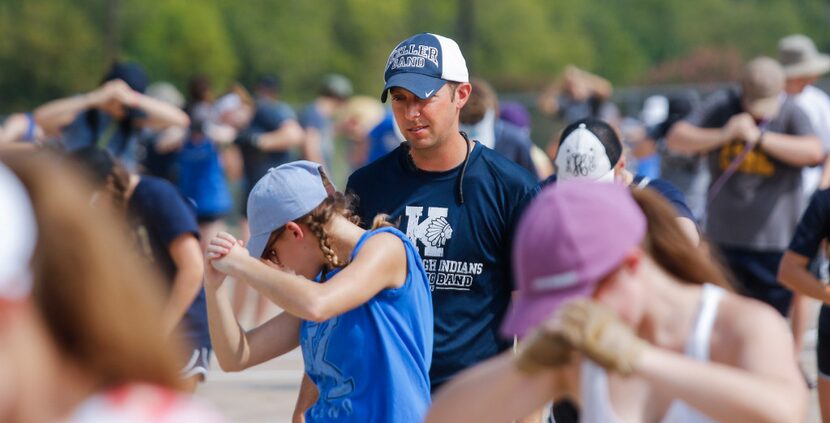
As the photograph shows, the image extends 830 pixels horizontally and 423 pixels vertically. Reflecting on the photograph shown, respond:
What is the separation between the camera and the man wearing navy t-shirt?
479 centimetres

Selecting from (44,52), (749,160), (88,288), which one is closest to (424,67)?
(88,288)

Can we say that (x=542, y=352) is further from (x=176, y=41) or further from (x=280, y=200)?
(x=176, y=41)

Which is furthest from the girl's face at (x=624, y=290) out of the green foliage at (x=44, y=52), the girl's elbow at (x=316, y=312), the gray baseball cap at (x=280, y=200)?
the green foliage at (x=44, y=52)

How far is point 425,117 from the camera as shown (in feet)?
16.2

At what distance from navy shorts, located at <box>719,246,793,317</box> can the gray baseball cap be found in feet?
14.4

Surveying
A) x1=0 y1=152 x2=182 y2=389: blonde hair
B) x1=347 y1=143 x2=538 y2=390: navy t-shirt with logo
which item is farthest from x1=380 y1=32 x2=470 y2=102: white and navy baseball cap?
x1=0 y1=152 x2=182 y2=389: blonde hair

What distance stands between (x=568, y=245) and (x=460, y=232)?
249cm

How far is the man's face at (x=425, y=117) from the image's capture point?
489cm

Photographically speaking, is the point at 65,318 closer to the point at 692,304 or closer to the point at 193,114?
the point at 692,304

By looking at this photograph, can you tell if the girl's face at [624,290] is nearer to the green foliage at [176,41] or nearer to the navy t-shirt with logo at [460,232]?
the navy t-shirt with logo at [460,232]

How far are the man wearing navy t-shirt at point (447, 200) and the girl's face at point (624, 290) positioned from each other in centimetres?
235

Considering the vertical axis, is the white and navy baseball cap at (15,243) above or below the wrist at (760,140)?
above

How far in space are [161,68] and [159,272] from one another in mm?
37678

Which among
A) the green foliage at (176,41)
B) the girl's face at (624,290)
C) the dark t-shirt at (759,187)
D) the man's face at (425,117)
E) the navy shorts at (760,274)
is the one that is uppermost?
the green foliage at (176,41)
